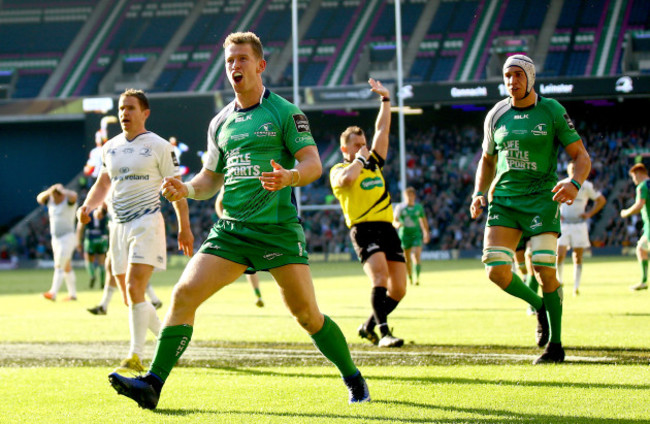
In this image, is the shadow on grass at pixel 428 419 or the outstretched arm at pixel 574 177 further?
the outstretched arm at pixel 574 177

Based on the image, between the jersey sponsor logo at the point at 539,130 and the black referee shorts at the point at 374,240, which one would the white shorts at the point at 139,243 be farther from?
the jersey sponsor logo at the point at 539,130

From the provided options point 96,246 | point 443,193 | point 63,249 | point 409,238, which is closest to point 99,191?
point 63,249

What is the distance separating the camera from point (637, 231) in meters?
35.2

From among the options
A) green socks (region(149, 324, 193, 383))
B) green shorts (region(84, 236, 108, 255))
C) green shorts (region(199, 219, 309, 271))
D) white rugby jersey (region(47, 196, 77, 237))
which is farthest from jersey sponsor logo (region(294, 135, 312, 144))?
green shorts (region(84, 236, 108, 255))

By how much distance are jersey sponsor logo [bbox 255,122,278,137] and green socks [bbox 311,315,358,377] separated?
118cm

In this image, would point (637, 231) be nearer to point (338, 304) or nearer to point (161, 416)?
point (338, 304)

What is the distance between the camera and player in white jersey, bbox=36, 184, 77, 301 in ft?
55.8

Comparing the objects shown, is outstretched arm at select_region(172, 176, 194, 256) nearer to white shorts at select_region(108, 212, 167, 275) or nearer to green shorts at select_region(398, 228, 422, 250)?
white shorts at select_region(108, 212, 167, 275)

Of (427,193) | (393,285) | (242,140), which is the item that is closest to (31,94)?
(427,193)

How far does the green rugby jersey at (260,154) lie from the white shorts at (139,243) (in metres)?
2.35

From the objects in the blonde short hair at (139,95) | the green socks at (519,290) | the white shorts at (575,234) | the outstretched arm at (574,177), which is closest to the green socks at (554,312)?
the green socks at (519,290)

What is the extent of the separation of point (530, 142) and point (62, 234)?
12094mm

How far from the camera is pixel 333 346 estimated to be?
5422 mm

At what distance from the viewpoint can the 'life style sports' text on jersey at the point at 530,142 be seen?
7.32 metres
